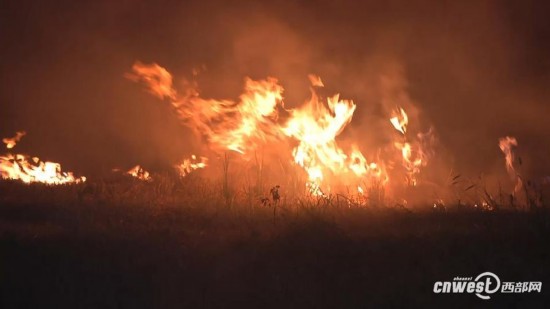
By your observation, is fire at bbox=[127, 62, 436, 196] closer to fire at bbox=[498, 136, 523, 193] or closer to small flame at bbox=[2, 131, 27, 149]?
fire at bbox=[498, 136, 523, 193]

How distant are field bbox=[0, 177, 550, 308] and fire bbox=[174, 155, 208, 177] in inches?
141

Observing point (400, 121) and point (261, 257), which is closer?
point (261, 257)

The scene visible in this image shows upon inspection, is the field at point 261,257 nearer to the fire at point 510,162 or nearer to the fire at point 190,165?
the fire at point 510,162

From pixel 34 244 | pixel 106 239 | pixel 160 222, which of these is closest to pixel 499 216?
pixel 160 222

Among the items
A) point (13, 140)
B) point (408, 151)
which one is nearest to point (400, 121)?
→ point (408, 151)


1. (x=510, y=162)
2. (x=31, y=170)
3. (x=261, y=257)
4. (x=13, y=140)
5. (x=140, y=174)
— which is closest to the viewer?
(x=261, y=257)

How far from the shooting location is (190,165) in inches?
494

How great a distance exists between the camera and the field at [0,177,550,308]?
19.9 feet

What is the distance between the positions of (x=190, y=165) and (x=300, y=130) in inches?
107

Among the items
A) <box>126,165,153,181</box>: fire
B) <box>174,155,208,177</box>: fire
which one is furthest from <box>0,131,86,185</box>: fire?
<box>174,155,208,177</box>: fire

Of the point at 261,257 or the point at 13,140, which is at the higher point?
the point at 13,140

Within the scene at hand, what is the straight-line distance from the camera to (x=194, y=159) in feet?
42.6

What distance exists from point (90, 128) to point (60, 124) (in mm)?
902

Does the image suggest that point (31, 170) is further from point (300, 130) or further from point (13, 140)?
point (300, 130)
